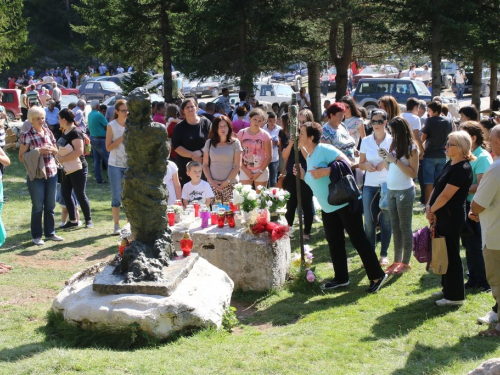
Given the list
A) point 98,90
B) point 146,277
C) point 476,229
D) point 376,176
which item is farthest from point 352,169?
point 98,90

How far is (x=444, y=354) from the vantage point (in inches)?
205

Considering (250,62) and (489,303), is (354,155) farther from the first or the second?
(250,62)

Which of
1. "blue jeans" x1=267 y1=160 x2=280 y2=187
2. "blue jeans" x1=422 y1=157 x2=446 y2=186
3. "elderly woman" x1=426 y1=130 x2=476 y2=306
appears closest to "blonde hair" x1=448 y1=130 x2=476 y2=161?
"elderly woman" x1=426 y1=130 x2=476 y2=306

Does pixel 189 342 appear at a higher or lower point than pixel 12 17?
lower

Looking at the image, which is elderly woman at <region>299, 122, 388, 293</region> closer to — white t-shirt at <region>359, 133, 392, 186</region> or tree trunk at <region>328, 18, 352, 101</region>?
white t-shirt at <region>359, 133, 392, 186</region>

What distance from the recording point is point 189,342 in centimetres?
532

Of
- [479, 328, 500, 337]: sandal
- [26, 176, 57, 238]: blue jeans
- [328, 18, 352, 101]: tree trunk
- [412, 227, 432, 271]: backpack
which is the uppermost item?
[328, 18, 352, 101]: tree trunk

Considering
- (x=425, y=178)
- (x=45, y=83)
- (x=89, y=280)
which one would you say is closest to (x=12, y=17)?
(x=45, y=83)

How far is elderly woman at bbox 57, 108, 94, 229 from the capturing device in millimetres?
9750

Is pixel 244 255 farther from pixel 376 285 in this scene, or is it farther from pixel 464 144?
pixel 464 144

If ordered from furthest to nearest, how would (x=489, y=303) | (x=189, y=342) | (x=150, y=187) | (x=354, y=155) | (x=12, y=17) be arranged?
(x=12, y=17), (x=354, y=155), (x=489, y=303), (x=150, y=187), (x=189, y=342)

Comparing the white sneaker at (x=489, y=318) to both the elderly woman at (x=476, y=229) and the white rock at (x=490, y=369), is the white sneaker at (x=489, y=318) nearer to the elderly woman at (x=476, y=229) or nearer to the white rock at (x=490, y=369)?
the elderly woman at (x=476, y=229)

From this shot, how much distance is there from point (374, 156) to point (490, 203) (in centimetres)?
251

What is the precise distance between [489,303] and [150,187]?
11.9 ft
